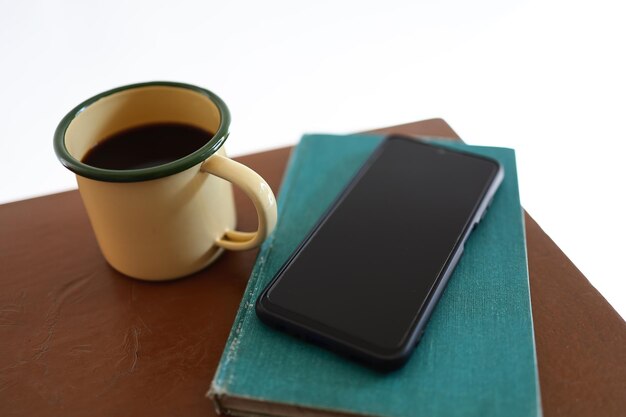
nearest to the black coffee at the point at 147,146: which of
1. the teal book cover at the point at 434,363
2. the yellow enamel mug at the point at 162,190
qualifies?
the yellow enamel mug at the point at 162,190

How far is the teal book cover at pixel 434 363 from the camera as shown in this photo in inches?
14.3

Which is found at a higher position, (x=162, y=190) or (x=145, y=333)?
(x=162, y=190)

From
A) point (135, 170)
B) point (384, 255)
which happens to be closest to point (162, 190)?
point (135, 170)

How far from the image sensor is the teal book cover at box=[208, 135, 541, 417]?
14.3 inches

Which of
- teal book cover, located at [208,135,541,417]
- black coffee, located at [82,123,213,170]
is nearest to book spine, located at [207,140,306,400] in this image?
teal book cover, located at [208,135,541,417]

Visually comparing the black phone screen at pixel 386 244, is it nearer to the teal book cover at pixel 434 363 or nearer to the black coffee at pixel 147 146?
the teal book cover at pixel 434 363

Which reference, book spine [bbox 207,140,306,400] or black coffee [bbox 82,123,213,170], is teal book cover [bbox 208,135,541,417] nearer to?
book spine [bbox 207,140,306,400]

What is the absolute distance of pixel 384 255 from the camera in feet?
1.45

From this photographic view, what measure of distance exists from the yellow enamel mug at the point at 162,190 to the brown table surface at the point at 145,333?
0.03 metres

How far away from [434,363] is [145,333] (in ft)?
0.72

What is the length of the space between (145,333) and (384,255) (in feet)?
0.64

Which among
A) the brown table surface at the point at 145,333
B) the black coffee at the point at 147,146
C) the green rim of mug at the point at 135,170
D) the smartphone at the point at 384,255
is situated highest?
the green rim of mug at the point at 135,170

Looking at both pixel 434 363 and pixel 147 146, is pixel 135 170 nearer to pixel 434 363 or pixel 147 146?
pixel 147 146

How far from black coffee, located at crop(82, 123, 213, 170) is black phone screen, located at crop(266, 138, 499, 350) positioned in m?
0.13
